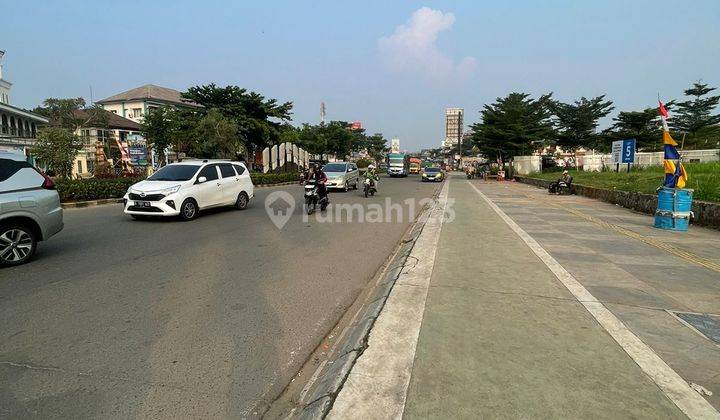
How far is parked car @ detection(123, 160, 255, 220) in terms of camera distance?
10555mm

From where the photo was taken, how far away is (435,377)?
303 centimetres

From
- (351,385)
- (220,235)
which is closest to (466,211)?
(220,235)

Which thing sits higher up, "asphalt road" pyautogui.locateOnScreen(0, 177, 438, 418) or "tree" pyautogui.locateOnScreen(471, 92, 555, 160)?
"tree" pyautogui.locateOnScreen(471, 92, 555, 160)

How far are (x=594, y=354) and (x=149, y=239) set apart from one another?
8054 millimetres

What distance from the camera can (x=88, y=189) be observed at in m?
15.6

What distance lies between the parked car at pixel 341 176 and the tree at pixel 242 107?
766 inches

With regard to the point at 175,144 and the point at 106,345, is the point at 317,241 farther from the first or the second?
the point at 175,144

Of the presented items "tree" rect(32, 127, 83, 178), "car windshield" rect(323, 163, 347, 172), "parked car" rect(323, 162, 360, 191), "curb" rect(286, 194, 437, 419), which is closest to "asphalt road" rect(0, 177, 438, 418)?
"curb" rect(286, 194, 437, 419)

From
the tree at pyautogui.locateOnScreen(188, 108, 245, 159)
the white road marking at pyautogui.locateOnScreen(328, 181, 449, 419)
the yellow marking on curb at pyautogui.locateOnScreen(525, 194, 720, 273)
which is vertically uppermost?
the tree at pyautogui.locateOnScreen(188, 108, 245, 159)

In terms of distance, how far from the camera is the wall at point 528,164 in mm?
41062

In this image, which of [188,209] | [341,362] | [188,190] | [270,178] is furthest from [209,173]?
[270,178]

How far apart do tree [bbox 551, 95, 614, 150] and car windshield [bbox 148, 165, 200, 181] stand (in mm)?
44070

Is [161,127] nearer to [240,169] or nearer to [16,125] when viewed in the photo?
[16,125]

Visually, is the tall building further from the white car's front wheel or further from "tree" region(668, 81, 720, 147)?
the white car's front wheel
